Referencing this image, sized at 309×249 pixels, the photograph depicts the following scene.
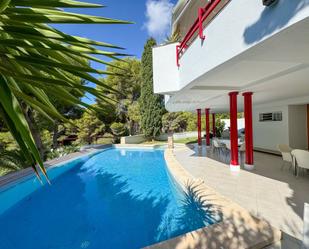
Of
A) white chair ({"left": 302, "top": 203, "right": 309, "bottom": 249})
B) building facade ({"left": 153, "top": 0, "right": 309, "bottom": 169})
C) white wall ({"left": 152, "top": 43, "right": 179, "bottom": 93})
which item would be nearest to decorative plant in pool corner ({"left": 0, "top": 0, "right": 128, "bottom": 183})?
building facade ({"left": 153, "top": 0, "right": 309, "bottom": 169})

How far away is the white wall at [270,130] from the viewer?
12.2 meters

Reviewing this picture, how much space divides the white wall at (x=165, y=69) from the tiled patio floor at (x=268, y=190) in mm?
3746

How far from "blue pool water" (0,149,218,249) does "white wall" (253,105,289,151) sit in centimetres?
745

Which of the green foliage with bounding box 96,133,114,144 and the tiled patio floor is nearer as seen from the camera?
the tiled patio floor

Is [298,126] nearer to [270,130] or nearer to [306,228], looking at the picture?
[270,130]

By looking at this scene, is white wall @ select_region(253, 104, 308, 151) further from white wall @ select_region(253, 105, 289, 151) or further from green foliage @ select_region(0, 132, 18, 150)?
green foliage @ select_region(0, 132, 18, 150)

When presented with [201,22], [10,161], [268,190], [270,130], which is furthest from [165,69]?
[10,161]

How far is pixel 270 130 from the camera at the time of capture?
13492 mm

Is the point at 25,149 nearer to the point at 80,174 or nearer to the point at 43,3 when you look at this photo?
the point at 43,3

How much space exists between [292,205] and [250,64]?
3.60 m

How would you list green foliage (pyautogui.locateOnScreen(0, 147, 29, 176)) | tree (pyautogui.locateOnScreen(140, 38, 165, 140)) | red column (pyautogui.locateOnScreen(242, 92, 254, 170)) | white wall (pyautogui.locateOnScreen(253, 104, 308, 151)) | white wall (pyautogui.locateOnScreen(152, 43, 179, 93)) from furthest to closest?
tree (pyautogui.locateOnScreen(140, 38, 165, 140)) < white wall (pyautogui.locateOnScreen(253, 104, 308, 151)) < green foliage (pyautogui.locateOnScreen(0, 147, 29, 176)) < red column (pyautogui.locateOnScreen(242, 92, 254, 170)) < white wall (pyautogui.locateOnScreen(152, 43, 179, 93))

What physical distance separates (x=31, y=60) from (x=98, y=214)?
6413 mm

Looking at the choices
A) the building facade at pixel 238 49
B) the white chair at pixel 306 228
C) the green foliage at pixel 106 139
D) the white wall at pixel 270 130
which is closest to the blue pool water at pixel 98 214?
the white chair at pixel 306 228

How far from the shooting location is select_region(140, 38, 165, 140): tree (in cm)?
2511
